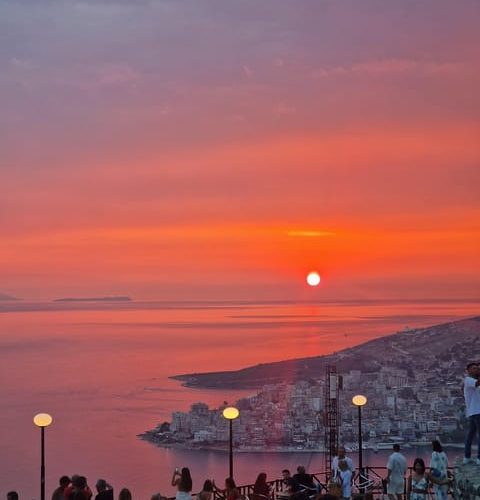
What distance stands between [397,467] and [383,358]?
235ft

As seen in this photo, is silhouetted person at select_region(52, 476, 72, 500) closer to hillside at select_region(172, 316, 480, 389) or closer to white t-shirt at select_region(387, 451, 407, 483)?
white t-shirt at select_region(387, 451, 407, 483)

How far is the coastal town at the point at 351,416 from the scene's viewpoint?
1678 inches

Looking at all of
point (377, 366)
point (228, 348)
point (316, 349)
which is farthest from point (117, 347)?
point (377, 366)

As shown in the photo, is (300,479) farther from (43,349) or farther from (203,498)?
(43,349)

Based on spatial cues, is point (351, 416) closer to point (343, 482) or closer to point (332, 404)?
point (332, 404)

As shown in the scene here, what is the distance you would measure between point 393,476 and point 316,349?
125m

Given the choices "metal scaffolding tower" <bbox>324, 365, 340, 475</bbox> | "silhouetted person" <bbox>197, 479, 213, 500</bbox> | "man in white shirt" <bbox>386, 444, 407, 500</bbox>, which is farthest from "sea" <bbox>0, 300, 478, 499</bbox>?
"silhouetted person" <bbox>197, 479, 213, 500</bbox>

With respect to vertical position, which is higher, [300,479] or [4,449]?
[300,479]

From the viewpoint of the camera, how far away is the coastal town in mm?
42625

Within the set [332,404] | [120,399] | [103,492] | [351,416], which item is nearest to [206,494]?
[103,492]

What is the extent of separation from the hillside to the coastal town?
2.25 metres

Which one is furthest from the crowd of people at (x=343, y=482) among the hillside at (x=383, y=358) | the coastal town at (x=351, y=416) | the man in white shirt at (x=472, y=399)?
the hillside at (x=383, y=358)

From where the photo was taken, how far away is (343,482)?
13.8 m

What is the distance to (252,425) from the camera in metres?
54.0
